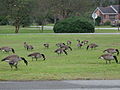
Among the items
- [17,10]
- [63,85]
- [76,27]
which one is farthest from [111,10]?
[63,85]

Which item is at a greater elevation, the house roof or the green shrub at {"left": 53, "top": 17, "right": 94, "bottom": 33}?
the house roof

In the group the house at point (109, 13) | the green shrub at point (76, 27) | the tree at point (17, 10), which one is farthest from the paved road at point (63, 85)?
the house at point (109, 13)

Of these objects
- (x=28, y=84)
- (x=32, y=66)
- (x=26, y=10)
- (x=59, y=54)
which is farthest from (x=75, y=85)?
(x=26, y=10)

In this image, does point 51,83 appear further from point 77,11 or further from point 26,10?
point 77,11

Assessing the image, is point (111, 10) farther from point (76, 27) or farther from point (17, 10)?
point (76, 27)

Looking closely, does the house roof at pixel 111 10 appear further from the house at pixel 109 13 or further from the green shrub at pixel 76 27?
the green shrub at pixel 76 27

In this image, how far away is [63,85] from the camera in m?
11.5

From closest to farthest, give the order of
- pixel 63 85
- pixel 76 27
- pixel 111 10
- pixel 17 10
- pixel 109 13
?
pixel 63 85
pixel 76 27
pixel 17 10
pixel 109 13
pixel 111 10

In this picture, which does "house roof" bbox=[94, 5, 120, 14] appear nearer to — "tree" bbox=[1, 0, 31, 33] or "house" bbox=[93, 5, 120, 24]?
"house" bbox=[93, 5, 120, 24]

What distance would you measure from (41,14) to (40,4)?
9.69ft

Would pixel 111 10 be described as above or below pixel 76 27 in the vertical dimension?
above

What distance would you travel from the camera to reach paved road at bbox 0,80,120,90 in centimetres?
1102

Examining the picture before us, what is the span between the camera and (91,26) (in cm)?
5831

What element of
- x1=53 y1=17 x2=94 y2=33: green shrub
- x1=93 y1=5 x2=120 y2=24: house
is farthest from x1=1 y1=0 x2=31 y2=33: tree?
x1=93 y1=5 x2=120 y2=24: house
